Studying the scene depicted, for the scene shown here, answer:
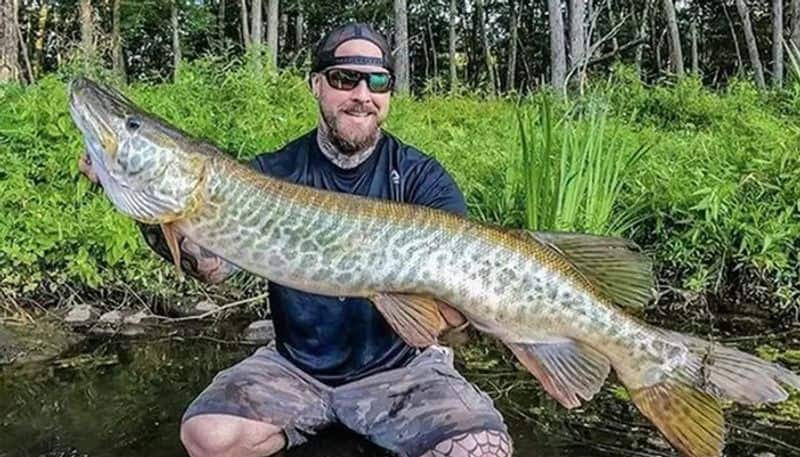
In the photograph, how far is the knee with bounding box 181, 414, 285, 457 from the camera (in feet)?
8.23

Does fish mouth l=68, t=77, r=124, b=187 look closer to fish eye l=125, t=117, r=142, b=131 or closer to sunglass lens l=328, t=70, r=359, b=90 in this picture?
fish eye l=125, t=117, r=142, b=131

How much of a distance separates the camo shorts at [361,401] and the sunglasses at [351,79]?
863 millimetres

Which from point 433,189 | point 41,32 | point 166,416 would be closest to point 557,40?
point 166,416

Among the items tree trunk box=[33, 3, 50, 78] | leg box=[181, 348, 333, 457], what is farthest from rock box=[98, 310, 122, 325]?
tree trunk box=[33, 3, 50, 78]

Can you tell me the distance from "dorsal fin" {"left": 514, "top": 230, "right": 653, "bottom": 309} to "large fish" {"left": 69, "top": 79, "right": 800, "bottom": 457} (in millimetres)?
49

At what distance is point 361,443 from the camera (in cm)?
271

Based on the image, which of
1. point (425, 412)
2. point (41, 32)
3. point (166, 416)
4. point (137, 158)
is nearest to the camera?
point (137, 158)

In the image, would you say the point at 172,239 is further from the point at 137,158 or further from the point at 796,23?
the point at 796,23

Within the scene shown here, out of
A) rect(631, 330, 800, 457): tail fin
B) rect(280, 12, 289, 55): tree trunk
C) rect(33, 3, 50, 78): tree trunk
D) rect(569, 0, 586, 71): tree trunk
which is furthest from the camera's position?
rect(280, 12, 289, 55): tree trunk

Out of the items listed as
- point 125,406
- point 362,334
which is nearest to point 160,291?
point 125,406

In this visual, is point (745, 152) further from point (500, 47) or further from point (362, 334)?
point (500, 47)

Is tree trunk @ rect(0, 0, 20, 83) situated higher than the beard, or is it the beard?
tree trunk @ rect(0, 0, 20, 83)

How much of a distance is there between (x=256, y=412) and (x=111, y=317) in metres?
2.40

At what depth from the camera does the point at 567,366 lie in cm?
218
